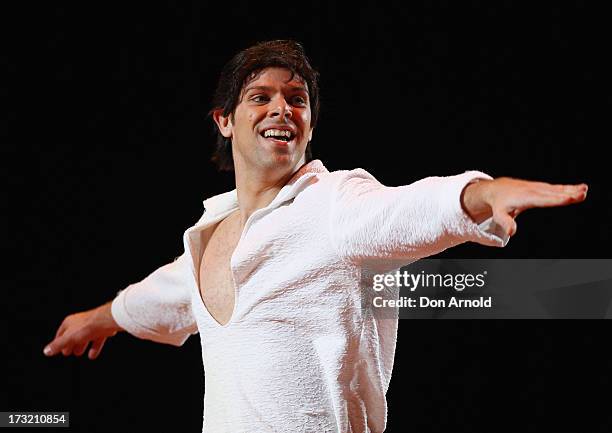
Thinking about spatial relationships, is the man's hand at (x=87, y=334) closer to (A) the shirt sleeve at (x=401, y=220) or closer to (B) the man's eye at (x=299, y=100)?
(B) the man's eye at (x=299, y=100)

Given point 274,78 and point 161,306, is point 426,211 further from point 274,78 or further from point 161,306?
point 161,306

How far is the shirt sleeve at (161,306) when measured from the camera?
5.71 ft

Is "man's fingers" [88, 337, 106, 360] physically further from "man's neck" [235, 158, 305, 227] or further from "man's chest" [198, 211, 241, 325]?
"man's neck" [235, 158, 305, 227]

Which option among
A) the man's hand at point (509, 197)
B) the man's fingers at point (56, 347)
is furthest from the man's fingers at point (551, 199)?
the man's fingers at point (56, 347)

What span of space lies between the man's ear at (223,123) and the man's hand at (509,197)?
0.67m

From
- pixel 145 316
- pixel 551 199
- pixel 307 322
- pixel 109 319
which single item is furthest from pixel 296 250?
pixel 109 319

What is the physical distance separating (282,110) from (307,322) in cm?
37

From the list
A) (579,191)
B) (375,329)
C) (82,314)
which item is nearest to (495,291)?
(375,329)

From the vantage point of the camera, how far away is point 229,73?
62.5 inches

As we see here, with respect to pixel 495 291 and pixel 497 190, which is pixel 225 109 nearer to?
pixel 495 291

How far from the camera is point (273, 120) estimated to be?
4.84 feet

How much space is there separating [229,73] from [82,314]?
72 centimetres

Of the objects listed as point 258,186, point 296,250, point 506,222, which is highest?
point 258,186

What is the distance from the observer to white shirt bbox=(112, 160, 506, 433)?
127cm
